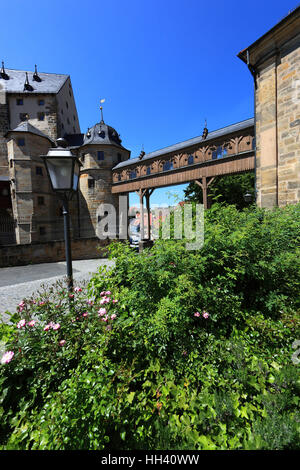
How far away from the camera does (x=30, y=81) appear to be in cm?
2034

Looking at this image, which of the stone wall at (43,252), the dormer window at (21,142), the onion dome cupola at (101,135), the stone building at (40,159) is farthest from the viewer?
the onion dome cupola at (101,135)

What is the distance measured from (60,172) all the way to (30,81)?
26.3 meters

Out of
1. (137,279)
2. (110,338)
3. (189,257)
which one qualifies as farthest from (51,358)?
(189,257)

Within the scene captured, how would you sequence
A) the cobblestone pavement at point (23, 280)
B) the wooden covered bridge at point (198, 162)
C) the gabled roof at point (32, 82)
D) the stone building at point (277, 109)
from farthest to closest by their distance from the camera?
1. the gabled roof at point (32, 82)
2. the wooden covered bridge at point (198, 162)
3. the stone building at point (277, 109)
4. the cobblestone pavement at point (23, 280)

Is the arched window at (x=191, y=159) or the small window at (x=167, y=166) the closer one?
the arched window at (x=191, y=159)

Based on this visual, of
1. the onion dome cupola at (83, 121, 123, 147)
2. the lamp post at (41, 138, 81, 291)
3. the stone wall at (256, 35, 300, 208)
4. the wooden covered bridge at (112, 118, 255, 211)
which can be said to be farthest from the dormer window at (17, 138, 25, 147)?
the lamp post at (41, 138, 81, 291)

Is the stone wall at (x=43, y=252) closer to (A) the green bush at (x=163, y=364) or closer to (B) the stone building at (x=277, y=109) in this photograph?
(A) the green bush at (x=163, y=364)

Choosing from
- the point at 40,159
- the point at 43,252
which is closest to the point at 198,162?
the point at 43,252

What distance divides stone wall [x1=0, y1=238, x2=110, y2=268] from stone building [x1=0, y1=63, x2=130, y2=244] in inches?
269

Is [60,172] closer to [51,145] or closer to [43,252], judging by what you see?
[43,252]

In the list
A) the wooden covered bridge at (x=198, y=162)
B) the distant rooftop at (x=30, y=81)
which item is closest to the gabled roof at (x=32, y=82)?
the distant rooftop at (x=30, y=81)

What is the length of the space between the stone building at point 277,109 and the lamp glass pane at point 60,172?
19.5 feet

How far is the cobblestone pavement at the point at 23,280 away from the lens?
492 centimetres
